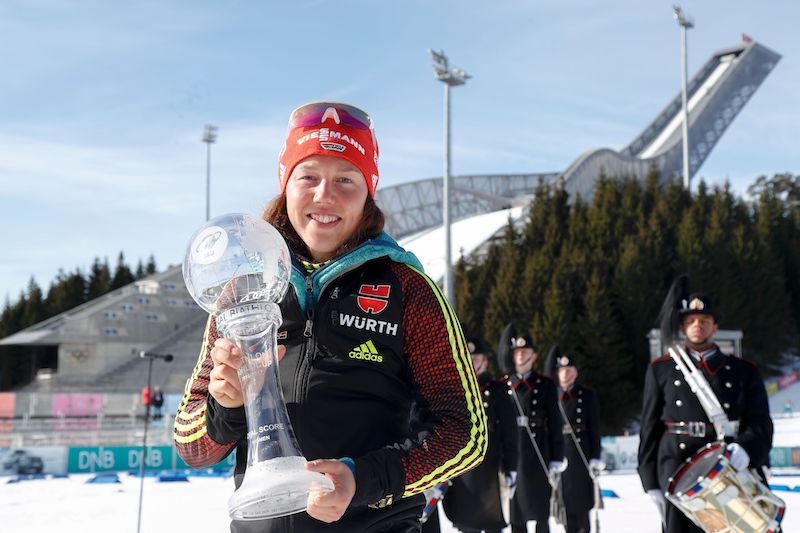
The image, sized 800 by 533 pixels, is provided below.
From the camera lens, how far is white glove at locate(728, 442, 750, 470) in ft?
19.6

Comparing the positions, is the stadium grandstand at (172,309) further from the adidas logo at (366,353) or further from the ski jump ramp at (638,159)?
the adidas logo at (366,353)

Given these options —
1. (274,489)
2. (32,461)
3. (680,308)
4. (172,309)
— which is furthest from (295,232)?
(172,309)

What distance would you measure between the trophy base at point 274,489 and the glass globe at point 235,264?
37cm

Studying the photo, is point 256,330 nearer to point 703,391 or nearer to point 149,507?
point 703,391

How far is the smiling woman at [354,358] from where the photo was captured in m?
2.09

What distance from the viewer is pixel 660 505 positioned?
22.2 feet

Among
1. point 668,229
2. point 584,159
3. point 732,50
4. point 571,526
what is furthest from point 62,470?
point 732,50

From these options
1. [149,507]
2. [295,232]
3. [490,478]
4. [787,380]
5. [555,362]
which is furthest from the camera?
[787,380]

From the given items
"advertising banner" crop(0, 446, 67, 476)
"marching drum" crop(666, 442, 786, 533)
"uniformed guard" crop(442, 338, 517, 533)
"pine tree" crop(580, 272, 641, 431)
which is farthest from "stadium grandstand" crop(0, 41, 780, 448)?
"marching drum" crop(666, 442, 786, 533)

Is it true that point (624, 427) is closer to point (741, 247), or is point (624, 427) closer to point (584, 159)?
point (741, 247)

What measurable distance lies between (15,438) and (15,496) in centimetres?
822

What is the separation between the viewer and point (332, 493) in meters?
1.77

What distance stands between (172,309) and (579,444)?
148 feet

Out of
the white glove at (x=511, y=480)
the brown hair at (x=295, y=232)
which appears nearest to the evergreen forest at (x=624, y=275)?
the white glove at (x=511, y=480)
